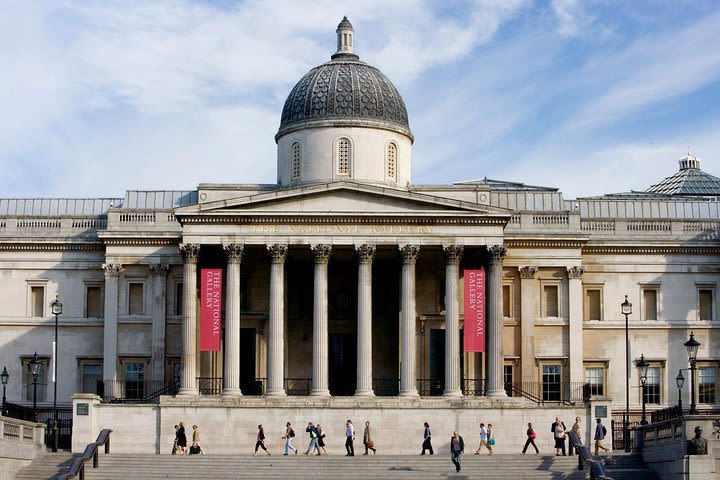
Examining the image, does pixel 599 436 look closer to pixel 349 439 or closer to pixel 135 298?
pixel 349 439

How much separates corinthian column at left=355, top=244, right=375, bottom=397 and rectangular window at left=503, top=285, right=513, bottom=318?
30.2 ft

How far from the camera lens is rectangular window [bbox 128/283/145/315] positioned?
246ft

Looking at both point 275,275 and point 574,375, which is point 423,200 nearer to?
point 275,275

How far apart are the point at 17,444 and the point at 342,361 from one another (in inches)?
798

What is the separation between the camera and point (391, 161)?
7450 centimetres

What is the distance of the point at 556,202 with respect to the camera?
78.8 meters

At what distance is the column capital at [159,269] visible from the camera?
2928 inches

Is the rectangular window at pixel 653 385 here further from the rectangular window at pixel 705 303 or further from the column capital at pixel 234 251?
the column capital at pixel 234 251

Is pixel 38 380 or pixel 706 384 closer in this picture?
pixel 38 380

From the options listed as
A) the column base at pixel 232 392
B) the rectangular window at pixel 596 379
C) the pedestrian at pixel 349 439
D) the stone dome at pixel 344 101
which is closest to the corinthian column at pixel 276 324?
the column base at pixel 232 392

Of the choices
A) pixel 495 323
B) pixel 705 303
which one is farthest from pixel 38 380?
pixel 705 303

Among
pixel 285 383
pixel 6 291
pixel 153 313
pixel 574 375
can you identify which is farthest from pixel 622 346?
pixel 6 291

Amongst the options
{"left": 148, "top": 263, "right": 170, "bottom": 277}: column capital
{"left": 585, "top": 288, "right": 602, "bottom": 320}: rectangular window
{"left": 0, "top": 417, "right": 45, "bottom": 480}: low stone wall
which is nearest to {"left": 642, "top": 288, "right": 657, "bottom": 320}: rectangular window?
{"left": 585, "top": 288, "right": 602, "bottom": 320}: rectangular window

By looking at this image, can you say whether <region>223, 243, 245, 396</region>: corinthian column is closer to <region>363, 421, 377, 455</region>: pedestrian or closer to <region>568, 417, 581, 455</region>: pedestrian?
<region>363, 421, 377, 455</region>: pedestrian
